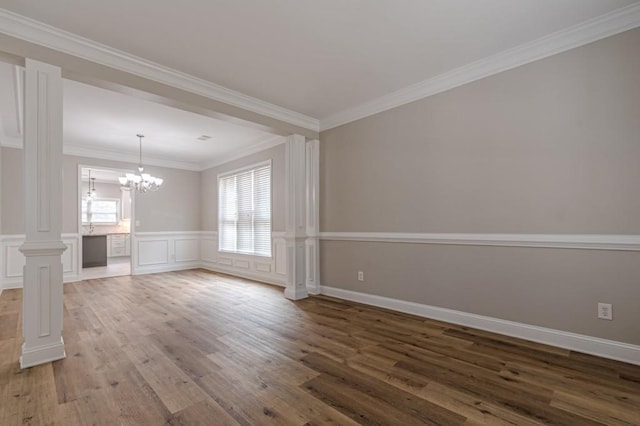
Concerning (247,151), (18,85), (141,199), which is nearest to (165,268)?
(141,199)

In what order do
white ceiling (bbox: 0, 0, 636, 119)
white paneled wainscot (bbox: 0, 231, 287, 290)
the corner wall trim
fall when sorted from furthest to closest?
white paneled wainscot (bbox: 0, 231, 287, 290) → the corner wall trim → white ceiling (bbox: 0, 0, 636, 119)

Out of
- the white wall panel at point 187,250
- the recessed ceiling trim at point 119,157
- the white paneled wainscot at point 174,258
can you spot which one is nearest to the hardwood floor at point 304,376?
the white paneled wainscot at point 174,258

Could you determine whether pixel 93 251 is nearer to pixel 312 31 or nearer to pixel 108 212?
pixel 108 212

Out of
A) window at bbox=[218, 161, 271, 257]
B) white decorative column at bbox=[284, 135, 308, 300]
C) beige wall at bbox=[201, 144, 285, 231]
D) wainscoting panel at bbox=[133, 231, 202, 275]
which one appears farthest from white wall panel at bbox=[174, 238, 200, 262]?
white decorative column at bbox=[284, 135, 308, 300]

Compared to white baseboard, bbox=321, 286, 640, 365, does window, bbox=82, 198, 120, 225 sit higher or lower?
higher

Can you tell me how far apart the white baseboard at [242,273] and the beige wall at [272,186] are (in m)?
0.93

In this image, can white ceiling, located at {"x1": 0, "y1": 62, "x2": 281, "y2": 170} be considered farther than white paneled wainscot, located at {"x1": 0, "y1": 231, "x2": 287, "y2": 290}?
No

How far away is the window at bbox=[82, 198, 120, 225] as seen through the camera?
1008 centimetres

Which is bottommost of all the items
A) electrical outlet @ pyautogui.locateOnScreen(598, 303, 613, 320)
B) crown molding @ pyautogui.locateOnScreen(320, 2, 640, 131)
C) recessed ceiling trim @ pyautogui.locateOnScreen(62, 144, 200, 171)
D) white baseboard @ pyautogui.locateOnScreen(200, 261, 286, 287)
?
white baseboard @ pyautogui.locateOnScreen(200, 261, 286, 287)

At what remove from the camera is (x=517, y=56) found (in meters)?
2.89

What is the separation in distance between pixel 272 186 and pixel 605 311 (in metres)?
4.92

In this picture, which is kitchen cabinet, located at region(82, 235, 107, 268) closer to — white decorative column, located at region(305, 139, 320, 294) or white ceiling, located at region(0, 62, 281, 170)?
white ceiling, located at region(0, 62, 281, 170)

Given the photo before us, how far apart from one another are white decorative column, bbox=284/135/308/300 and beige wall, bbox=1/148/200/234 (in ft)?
14.2

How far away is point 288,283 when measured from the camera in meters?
4.64
